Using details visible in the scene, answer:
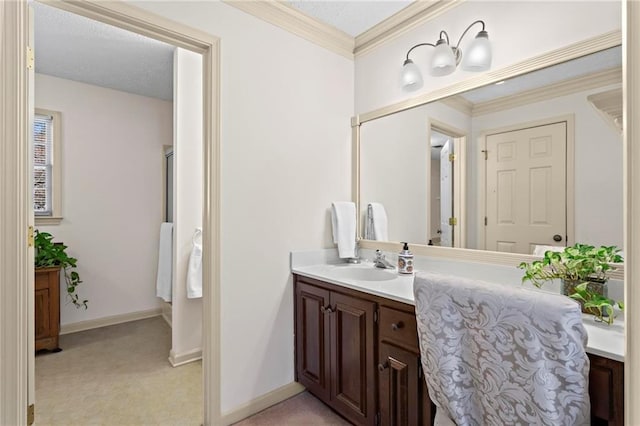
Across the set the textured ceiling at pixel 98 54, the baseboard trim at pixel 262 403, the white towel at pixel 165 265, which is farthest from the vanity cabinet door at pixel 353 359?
the textured ceiling at pixel 98 54

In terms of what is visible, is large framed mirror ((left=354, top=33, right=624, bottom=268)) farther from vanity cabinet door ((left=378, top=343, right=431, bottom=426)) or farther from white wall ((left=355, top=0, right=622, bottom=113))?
vanity cabinet door ((left=378, top=343, right=431, bottom=426))

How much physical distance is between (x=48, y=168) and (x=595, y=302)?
4.19 meters

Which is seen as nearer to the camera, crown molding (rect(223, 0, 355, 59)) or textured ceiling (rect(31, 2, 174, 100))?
crown molding (rect(223, 0, 355, 59))

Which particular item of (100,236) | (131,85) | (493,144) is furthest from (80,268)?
(493,144)

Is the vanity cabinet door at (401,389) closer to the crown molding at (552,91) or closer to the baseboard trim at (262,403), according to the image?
the baseboard trim at (262,403)

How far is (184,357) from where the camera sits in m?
2.55

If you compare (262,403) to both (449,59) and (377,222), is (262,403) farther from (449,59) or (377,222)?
(449,59)

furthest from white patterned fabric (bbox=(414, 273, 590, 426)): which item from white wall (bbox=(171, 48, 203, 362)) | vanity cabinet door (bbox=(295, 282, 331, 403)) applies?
white wall (bbox=(171, 48, 203, 362))

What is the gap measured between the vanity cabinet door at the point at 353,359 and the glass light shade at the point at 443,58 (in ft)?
4.40

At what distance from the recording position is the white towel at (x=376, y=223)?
2320 millimetres

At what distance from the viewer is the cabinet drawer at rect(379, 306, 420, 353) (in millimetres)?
1431

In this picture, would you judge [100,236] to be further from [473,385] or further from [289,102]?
[473,385]

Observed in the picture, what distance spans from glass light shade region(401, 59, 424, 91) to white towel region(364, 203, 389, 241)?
814 mm

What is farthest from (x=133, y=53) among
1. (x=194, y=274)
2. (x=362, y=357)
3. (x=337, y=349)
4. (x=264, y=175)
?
(x=362, y=357)
